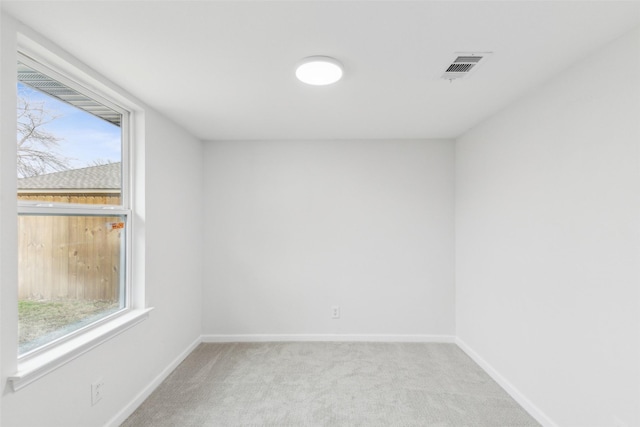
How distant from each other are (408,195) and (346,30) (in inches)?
94.6

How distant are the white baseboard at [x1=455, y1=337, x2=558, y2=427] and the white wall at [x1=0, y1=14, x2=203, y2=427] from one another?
9.58 feet

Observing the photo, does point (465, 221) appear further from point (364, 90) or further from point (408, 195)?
point (364, 90)

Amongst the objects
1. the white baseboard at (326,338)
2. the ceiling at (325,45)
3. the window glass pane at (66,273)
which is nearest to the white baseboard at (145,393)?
the white baseboard at (326,338)

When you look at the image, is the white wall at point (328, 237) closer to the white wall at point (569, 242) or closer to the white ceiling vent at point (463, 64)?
the white wall at point (569, 242)

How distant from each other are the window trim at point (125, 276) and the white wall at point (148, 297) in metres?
0.07

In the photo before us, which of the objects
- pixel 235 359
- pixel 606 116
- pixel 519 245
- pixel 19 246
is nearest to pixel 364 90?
pixel 606 116

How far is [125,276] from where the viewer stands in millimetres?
2426

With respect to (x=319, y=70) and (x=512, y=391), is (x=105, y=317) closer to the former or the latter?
(x=319, y=70)

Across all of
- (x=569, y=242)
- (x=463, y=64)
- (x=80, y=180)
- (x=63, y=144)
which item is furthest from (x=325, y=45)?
(x=569, y=242)

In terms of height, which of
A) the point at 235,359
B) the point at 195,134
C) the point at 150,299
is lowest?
the point at 235,359

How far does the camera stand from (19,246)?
1.57 m

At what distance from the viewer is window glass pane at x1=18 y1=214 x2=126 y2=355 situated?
163 cm

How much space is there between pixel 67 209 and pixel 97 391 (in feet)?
3.76

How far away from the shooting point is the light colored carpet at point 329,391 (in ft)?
7.28
